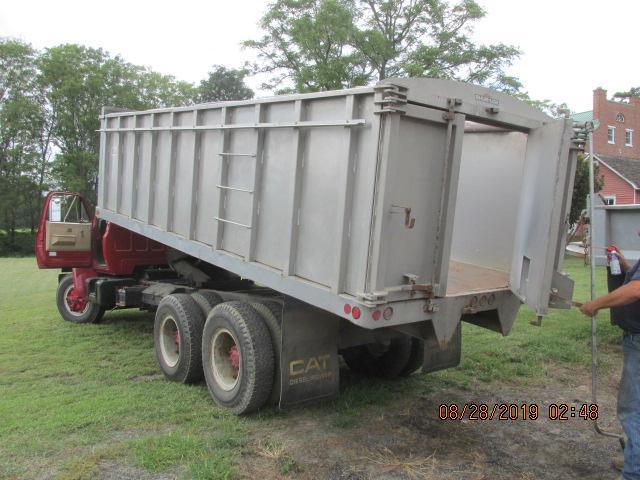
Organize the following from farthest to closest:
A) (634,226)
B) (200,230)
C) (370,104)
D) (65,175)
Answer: (65,175)
(634,226)
(200,230)
(370,104)

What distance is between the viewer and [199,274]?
22.7 ft

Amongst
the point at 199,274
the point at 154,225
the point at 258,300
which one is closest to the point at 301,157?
the point at 258,300

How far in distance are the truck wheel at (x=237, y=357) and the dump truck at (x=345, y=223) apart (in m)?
0.01

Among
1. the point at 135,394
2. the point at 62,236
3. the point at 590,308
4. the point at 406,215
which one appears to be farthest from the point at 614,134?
the point at 135,394

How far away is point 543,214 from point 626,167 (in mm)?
29394

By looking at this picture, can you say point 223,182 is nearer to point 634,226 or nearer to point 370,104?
point 370,104

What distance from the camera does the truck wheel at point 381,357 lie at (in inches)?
220

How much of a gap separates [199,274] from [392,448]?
3.70m

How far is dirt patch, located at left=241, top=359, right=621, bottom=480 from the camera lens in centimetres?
377

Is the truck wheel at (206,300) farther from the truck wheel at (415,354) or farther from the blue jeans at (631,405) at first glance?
the blue jeans at (631,405)

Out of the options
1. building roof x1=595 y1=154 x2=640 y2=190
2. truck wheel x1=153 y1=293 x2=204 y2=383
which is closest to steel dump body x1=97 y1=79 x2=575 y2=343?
truck wheel x1=153 y1=293 x2=204 y2=383

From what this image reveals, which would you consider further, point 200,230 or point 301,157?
point 200,230

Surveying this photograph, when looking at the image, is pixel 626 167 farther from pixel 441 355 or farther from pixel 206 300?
pixel 206 300

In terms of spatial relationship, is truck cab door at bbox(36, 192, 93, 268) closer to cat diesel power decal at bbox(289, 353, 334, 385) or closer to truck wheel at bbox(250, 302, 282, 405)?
truck wheel at bbox(250, 302, 282, 405)
